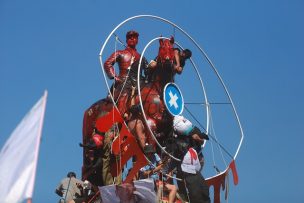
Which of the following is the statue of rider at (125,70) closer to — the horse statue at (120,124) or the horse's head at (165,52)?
the horse statue at (120,124)

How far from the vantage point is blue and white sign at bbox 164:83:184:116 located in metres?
15.1

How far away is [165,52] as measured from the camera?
15.6 meters

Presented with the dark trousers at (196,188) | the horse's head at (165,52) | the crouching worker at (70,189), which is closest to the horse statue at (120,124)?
the horse's head at (165,52)

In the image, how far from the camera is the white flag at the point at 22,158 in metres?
7.26

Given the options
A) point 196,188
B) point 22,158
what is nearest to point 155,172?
point 196,188

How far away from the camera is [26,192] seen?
717 cm

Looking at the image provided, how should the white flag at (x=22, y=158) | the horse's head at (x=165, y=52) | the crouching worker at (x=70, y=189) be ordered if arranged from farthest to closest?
the crouching worker at (x=70, y=189)
the horse's head at (x=165, y=52)
the white flag at (x=22, y=158)

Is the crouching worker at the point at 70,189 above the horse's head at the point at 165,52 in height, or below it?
below

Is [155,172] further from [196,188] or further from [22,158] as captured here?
[22,158]

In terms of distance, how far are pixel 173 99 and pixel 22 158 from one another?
26.9 feet

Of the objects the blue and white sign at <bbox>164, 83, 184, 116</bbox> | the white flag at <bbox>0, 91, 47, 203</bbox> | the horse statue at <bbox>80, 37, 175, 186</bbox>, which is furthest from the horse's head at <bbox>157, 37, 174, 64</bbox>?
the white flag at <bbox>0, 91, 47, 203</bbox>

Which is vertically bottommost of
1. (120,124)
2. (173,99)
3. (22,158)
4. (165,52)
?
(22,158)

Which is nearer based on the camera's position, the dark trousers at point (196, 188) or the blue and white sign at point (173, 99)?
the dark trousers at point (196, 188)

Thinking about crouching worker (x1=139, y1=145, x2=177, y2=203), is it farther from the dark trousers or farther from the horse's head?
the horse's head
